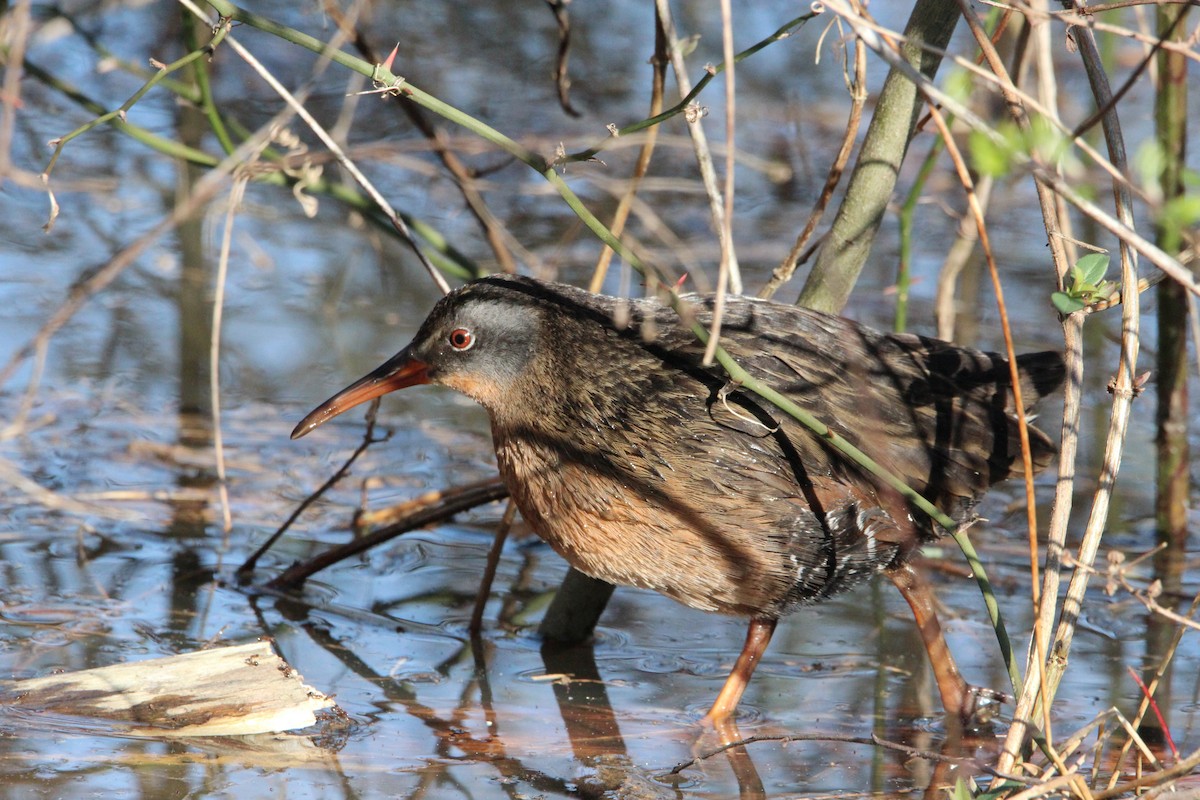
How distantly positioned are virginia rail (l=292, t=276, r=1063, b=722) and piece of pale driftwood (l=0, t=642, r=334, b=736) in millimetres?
732

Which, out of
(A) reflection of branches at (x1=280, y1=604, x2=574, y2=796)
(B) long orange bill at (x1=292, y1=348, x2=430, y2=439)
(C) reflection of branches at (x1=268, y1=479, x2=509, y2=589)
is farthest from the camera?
(C) reflection of branches at (x1=268, y1=479, x2=509, y2=589)

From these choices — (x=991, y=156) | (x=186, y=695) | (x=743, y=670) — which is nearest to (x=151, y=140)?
(x=186, y=695)

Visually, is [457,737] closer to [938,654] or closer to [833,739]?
[833,739]

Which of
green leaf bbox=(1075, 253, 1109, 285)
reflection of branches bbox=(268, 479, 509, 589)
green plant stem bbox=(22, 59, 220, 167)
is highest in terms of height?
green plant stem bbox=(22, 59, 220, 167)

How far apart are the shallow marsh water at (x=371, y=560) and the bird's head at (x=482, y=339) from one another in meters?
0.65

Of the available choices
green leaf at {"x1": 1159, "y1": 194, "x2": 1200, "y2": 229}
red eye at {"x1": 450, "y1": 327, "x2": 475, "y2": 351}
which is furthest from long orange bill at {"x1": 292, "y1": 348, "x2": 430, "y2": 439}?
green leaf at {"x1": 1159, "y1": 194, "x2": 1200, "y2": 229}

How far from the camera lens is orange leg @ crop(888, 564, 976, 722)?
353 cm

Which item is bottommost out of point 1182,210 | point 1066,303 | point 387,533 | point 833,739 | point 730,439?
point 833,739

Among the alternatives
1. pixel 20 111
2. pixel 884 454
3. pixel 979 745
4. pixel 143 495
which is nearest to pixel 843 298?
pixel 884 454

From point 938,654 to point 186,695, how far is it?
1.85 metres

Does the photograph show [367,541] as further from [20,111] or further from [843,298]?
[20,111]

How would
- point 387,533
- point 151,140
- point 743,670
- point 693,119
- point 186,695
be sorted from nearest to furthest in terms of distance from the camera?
point 693,119 < point 186,695 < point 743,670 < point 387,533 < point 151,140

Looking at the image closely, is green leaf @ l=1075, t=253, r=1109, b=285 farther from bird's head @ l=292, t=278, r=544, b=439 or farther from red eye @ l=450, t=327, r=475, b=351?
red eye @ l=450, t=327, r=475, b=351

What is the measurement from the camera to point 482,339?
3.52 meters
